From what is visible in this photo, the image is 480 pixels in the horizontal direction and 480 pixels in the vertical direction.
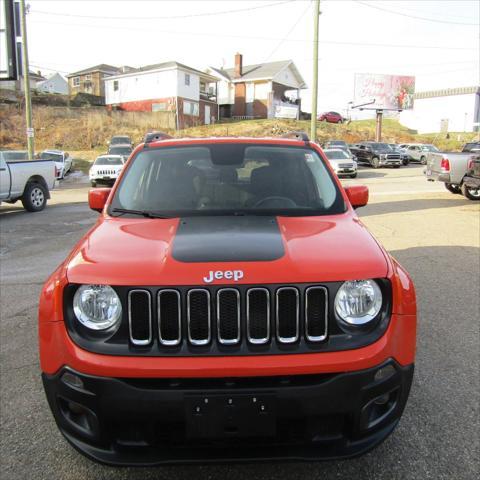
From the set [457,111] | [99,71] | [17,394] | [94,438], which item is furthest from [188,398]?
[457,111]

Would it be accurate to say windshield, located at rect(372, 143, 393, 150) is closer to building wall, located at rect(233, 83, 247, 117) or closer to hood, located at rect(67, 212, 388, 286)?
building wall, located at rect(233, 83, 247, 117)

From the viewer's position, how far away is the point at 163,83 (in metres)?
52.9

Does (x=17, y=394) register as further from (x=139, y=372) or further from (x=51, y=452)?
(x=139, y=372)

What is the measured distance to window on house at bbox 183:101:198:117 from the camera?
173ft

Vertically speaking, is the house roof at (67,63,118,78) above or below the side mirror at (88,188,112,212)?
above

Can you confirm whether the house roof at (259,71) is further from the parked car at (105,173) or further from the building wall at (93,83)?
the parked car at (105,173)

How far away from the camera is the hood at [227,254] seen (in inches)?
90.4

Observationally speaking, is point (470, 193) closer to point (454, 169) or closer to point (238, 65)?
point (454, 169)

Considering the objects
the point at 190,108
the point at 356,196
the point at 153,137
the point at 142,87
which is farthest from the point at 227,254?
the point at 142,87

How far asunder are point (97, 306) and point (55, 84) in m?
83.9

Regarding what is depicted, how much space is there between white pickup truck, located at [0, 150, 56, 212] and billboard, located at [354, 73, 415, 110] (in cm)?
4961

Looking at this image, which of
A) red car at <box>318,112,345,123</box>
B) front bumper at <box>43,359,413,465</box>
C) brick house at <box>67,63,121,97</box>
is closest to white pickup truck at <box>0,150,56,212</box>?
front bumper at <box>43,359,413,465</box>

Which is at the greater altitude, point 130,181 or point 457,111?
point 457,111

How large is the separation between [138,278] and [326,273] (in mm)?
864
